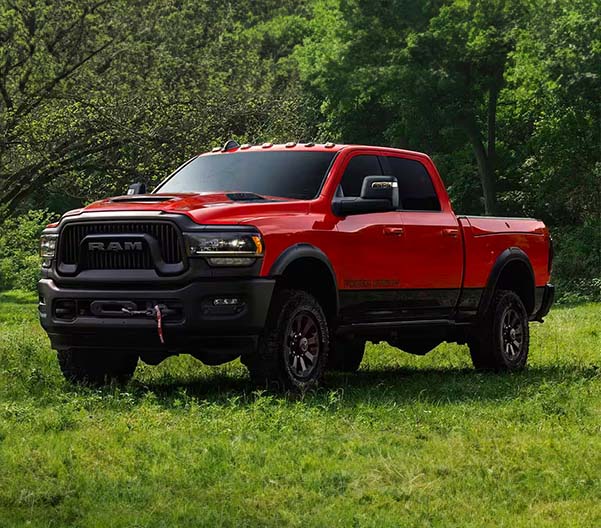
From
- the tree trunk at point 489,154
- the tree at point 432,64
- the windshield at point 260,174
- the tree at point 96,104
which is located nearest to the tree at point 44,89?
the tree at point 96,104

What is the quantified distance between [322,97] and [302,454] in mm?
48551

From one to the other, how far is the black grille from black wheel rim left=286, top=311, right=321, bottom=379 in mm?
1110

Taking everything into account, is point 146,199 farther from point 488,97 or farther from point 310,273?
point 488,97

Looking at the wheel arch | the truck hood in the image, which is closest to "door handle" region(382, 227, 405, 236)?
the wheel arch

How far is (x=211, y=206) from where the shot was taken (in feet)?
35.2

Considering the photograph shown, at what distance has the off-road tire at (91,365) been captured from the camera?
38.3 ft

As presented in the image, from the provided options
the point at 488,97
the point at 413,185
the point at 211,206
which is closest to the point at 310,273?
the point at 211,206

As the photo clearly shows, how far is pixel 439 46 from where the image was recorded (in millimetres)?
47562

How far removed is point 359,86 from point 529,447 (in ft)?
133

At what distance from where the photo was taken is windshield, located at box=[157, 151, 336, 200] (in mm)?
11766

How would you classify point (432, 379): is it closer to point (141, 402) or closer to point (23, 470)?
point (141, 402)

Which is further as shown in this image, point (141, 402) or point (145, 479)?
point (141, 402)

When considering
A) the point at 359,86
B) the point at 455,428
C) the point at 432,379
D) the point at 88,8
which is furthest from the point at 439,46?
the point at 455,428

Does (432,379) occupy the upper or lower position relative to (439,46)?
lower
